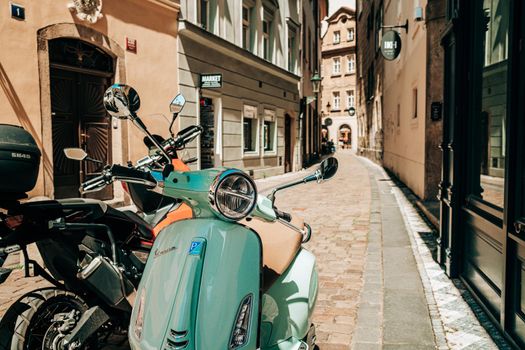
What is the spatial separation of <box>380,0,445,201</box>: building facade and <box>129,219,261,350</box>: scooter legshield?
554cm

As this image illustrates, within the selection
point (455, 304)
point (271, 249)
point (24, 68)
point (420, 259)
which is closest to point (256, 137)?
point (24, 68)

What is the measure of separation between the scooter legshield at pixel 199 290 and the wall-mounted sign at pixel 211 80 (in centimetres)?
1028

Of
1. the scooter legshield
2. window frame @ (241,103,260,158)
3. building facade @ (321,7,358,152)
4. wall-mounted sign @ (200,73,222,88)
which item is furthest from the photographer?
building facade @ (321,7,358,152)

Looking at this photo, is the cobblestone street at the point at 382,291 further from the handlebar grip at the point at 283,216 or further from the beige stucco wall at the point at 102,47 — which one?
the beige stucco wall at the point at 102,47

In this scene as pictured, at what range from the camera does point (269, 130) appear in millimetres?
18812

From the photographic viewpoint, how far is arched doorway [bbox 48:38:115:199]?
8.62 meters

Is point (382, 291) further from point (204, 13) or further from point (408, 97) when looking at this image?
point (204, 13)

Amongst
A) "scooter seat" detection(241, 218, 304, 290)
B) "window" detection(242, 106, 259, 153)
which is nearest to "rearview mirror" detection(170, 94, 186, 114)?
"scooter seat" detection(241, 218, 304, 290)

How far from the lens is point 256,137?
16.8 m

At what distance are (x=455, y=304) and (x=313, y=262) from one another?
5.80 ft

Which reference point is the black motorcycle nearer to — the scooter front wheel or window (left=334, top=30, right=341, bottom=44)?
the scooter front wheel

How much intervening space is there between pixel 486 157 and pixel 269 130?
1516 centimetres

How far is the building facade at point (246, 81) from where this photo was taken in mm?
12297

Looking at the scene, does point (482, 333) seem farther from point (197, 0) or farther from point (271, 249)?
point (197, 0)
